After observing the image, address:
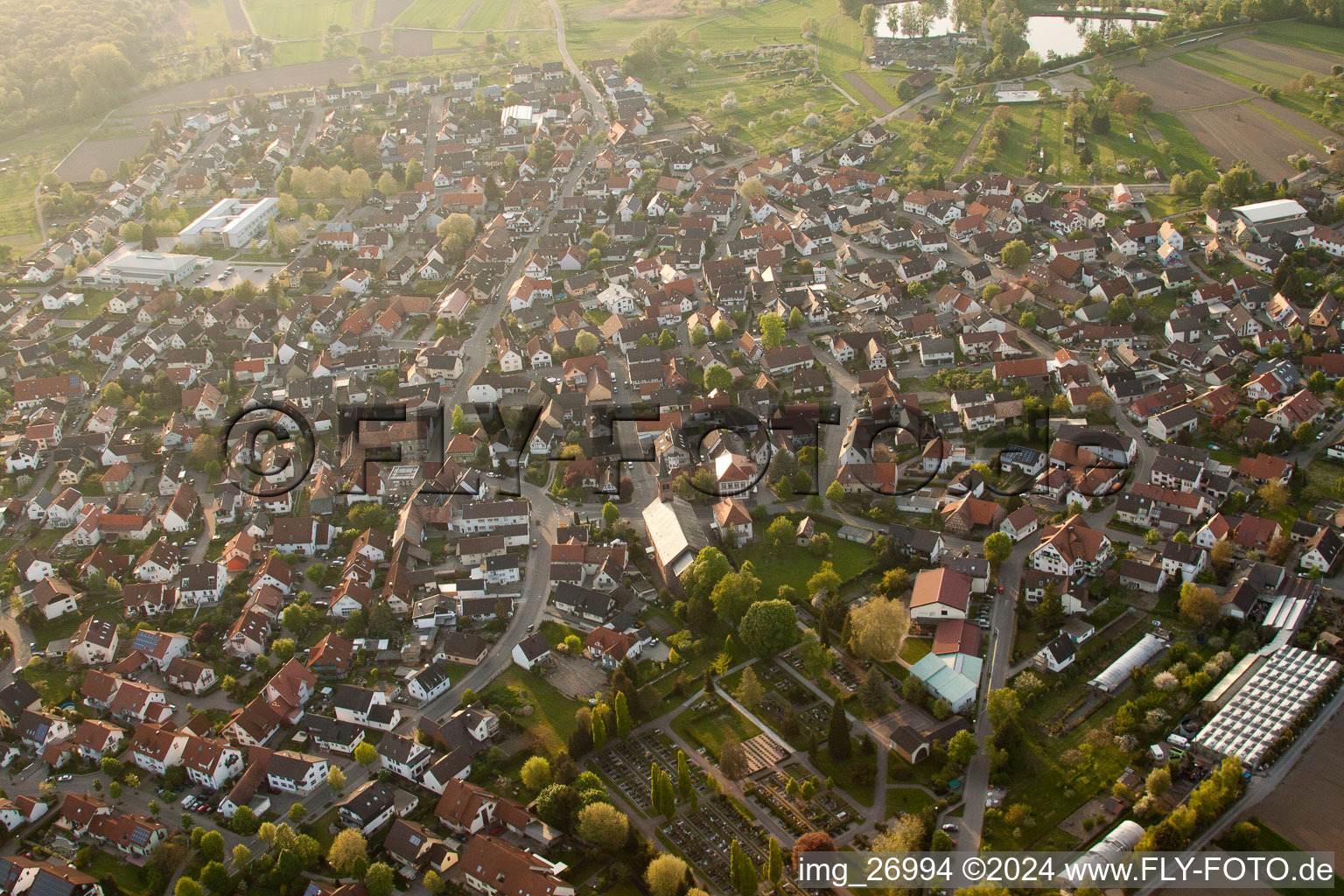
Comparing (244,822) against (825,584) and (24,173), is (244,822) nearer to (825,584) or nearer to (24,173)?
(825,584)

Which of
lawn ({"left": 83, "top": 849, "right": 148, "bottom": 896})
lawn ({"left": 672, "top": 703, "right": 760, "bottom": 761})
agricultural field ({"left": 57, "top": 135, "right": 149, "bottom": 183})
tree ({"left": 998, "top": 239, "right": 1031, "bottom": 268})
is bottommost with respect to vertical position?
lawn ({"left": 83, "top": 849, "right": 148, "bottom": 896})

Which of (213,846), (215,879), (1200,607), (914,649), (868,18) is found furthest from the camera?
(868,18)

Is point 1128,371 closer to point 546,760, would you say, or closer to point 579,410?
point 579,410

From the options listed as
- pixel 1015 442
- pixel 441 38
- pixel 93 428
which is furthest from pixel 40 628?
pixel 441 38

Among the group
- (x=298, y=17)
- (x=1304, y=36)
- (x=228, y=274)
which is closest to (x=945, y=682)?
(x=228, y=274)

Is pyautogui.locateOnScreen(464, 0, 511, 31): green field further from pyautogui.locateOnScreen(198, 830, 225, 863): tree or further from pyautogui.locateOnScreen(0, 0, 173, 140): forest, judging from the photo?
pyautogui.locateOnScreen(198, 830, 225, 863): tree

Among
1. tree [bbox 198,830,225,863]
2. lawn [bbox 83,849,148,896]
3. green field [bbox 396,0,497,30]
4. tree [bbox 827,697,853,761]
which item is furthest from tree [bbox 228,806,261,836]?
green field [bbox 396,0,497,30]
